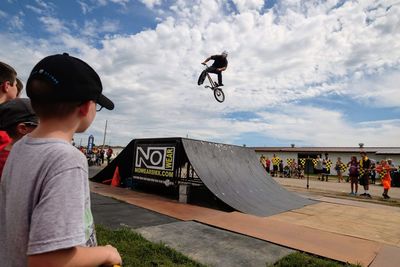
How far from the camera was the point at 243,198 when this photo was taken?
835 centimetres

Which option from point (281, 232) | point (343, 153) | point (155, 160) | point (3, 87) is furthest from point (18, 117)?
point (343, 153)

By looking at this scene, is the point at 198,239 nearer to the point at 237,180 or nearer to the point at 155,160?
the point at 237,180

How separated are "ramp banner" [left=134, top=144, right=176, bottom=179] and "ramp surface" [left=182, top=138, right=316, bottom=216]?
2.61ft

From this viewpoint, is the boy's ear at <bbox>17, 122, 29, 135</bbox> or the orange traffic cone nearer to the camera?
the boy's ear at <bbox>17, 122, 29, 135</bbox>

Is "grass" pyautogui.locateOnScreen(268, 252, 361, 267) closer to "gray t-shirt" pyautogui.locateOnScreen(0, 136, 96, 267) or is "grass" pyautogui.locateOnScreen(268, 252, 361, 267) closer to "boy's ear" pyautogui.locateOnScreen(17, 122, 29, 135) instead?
"boy's ear" pyautogui.locateOnScreen(17, 122, 29, 135)

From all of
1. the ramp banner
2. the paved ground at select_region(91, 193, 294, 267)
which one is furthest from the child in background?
the paved ground at select_region(91, 193, 294, 267)

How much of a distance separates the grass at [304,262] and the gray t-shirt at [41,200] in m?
3.45

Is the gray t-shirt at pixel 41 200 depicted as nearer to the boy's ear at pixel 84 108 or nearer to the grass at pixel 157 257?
the boy's ear at pixel 84 108

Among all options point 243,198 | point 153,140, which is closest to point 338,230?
point 243,198

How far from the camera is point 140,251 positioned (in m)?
4.08

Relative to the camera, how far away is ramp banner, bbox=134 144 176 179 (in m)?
9.32

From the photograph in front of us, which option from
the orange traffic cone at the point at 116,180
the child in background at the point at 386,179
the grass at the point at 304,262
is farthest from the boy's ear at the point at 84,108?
the child in background at the point at 386,179

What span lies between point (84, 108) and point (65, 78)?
0.14 metres

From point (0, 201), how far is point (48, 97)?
44 centimetres
